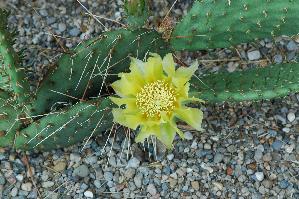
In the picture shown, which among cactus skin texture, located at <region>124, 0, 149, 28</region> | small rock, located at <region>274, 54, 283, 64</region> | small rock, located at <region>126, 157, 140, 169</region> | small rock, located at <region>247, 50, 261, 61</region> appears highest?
cactus skin texture, located at <region>124, 0, 149, 28</region>

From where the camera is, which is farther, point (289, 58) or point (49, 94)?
point (289, 58)

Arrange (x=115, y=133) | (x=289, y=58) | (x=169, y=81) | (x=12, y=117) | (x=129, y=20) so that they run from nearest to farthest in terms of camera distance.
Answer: (x=169, y=81), (x=129, y=20), (x=12, y=117), (x=115, y=133), (x=289, y=58)

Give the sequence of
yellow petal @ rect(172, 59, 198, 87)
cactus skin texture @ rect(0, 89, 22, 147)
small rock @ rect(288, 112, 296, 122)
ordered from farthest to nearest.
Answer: small rock @ rect(288, 112, 296, 122) → cactus skin texture @ rect(0, 89, 22, 147) → yellow petal @ rect(172, 59, 198, 87)

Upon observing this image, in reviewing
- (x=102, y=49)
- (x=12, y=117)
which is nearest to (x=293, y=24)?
(x=102, y=49)

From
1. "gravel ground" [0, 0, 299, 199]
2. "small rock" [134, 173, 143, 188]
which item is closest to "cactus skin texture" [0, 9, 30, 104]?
"gravel ground" [0, 0, 299, 199]

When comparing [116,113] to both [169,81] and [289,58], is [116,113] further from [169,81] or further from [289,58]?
[289,58]

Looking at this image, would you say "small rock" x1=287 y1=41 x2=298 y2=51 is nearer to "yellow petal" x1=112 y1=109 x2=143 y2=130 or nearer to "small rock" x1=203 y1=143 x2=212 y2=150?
"small rock" x1=203 y1=143 x2=212 y2=150

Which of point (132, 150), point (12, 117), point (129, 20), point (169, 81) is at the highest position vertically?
point (129, 20)
